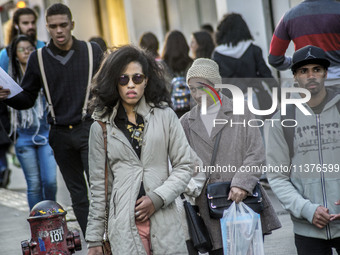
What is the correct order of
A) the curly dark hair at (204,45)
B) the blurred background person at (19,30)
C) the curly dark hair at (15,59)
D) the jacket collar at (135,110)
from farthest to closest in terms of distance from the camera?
1. the curly dark hair at (204,45)
2. the blurred background person at (19,30)
3. the curly dark hair at (15,59)
4. the jacket collar at (135,110)

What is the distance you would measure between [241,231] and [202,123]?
31.3 inches

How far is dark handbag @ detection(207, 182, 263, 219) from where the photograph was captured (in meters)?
5.22

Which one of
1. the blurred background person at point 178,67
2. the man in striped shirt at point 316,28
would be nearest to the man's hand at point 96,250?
the man in striped shirt at point 316,28

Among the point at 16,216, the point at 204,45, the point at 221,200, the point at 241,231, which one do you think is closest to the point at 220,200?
the point at 221,200

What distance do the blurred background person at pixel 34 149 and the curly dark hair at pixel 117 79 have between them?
3052mm

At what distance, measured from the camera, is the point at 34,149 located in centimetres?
807

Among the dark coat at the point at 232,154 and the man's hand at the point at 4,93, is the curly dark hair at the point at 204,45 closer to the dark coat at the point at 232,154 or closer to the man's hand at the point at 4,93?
the man's hand at the point at 4,93

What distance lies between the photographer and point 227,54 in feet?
30.3

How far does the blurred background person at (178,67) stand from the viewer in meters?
9.16

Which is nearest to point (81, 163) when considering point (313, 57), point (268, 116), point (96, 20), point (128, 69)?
point (268, 116)

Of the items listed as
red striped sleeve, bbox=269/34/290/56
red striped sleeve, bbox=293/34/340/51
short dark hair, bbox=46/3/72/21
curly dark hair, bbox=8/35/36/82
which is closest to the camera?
red striped sleeve, bbox=293/34/340/51

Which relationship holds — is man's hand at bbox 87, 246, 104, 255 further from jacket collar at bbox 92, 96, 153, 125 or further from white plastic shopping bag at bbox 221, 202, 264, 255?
white plastic shopping bag at bbox 221, 202, 264, 255

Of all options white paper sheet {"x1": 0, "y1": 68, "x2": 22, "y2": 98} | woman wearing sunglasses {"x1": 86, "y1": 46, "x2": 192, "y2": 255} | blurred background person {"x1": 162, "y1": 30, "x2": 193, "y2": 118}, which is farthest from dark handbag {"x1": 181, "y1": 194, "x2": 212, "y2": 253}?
blurred background person {"x1": 162, "y1": 30, "x2": 193, "y2": 118}

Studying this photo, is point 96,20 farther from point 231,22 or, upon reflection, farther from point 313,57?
point 313,57
